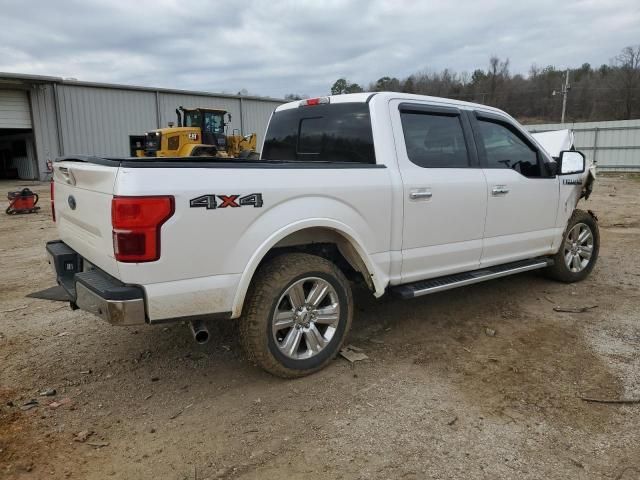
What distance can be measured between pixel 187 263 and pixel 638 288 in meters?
5.32

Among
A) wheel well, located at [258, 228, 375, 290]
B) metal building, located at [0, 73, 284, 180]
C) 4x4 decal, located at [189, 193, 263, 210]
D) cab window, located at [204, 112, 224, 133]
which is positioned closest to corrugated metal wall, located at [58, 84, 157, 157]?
metal building, located at [0, 73, 284, 180]

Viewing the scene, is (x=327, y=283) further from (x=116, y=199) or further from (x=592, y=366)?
(x=592, y=366)

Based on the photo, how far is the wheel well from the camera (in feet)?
11.4

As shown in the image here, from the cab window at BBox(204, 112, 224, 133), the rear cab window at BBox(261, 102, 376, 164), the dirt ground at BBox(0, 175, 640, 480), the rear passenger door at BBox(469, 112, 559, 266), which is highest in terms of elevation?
the cab window at BBox(204, 112, 224, 133)

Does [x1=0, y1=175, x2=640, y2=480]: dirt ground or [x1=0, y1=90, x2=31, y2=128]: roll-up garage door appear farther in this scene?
[x1=0, y1=90, x2=31, y2=128]: roll-up garage door

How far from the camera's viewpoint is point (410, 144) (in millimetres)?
3943

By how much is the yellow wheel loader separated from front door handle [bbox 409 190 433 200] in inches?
547

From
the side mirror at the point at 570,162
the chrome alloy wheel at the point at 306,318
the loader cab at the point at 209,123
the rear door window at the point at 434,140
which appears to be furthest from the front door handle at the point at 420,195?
the loader cab at the point at 209,123

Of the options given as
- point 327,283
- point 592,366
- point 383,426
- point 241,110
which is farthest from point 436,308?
point 241,110

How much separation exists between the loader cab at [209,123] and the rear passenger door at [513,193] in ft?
52.3

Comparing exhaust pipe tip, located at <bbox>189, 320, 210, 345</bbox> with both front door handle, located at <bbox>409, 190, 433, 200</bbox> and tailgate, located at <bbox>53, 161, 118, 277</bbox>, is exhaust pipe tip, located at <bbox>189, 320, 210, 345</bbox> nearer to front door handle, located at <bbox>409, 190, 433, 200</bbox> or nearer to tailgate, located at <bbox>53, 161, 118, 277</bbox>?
tailgate, located at <bbox>53, 161, 118, 277</bbox>

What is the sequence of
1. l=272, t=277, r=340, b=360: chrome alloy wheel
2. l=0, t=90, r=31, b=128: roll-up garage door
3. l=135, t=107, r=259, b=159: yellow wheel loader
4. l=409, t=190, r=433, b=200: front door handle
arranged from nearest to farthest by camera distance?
l=272, t=277, r=340, b=360: chrome alloy wheel, l=409, t=190, r=433, b=200: front door handle, l=135, t=107, r=259, b=159: yellow wheel loader, l=0, t=90, r=31, b=128: roll-up garage door

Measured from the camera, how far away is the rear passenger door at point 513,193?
4508mm

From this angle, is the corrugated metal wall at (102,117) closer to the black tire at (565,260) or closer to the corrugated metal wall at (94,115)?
the corrugated metal wall at (94,115)
